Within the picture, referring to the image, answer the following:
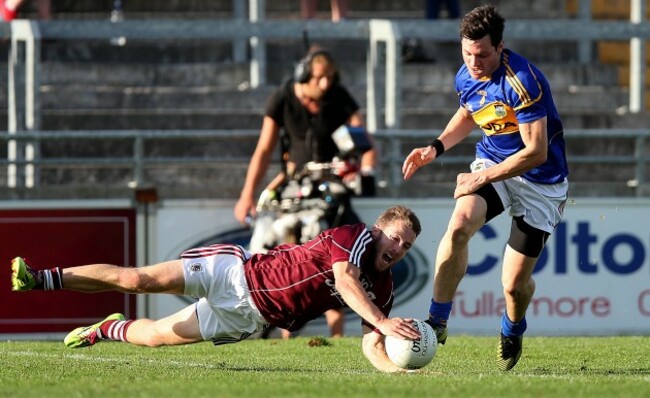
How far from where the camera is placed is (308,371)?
9.52m

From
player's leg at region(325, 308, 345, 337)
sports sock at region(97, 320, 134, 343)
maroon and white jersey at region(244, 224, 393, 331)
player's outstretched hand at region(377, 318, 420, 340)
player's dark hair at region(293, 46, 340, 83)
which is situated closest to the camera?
player's outstretched hand at region(377, 318, 420, 340)

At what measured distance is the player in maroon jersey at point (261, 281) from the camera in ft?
30.5

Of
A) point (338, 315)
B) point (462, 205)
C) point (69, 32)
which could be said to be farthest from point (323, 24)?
point (462, 205)

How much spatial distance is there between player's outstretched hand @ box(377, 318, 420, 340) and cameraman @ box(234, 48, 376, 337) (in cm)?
445

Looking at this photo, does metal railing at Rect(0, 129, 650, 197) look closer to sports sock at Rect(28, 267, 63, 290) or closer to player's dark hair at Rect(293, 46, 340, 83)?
player's dark hair at Rect(293, 46, 340, 83)

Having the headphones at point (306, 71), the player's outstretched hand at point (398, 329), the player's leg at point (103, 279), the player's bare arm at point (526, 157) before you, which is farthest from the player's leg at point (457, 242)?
the headphones at point (306, 71)

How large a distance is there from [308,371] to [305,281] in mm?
550

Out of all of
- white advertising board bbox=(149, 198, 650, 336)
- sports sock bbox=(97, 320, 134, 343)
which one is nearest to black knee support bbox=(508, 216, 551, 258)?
sports sock bbox=(97, 320, 134, 343)

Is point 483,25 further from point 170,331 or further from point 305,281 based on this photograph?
point 170,331

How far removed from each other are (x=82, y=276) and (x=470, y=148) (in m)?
8.00

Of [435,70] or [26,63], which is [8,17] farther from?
[435,70]

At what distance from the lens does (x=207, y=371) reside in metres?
9.46

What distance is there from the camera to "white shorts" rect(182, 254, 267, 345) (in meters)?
9.80

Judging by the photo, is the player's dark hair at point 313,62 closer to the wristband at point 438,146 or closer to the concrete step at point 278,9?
the wristband at point 438,146
